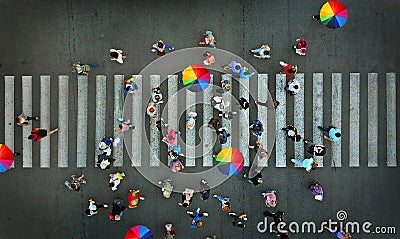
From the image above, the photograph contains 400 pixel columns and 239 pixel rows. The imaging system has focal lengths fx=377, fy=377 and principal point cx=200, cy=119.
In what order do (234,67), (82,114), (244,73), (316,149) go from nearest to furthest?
1. (316,149)
2. (234,67)
3. (244,73)
4. (82,114)

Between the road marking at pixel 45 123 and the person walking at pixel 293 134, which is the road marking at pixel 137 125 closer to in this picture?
the road marking at pixel 45 123

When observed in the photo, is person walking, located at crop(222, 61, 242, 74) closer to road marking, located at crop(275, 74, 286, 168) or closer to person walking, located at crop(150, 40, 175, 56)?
road marking, located at crop(275, 74, 286, 168)

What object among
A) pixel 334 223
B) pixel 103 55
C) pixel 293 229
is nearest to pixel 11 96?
pixel 103 55

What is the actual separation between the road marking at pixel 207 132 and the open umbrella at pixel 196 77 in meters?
0.26

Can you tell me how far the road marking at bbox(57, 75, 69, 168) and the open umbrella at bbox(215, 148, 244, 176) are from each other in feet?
15.6

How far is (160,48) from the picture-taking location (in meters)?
11.4

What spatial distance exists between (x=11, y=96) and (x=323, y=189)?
33.3 ft

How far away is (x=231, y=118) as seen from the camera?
1166 centimetres

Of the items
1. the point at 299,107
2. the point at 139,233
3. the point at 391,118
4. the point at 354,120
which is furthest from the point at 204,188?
the point at 391,118

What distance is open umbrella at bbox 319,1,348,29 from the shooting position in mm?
11406

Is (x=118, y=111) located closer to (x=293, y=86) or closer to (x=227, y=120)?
(x=227, y=120)

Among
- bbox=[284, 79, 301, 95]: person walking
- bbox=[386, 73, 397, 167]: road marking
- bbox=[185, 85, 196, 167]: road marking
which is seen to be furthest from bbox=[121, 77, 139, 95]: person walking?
bbox=[386, 73, 397, 167]: road marking

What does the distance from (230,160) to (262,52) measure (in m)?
3.42

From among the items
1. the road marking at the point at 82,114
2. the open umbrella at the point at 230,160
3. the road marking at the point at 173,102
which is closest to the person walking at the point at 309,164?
the open umbrella at the point at 230,160
